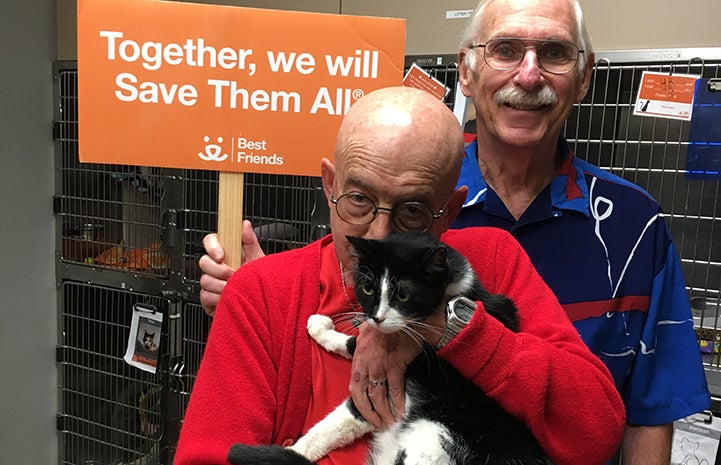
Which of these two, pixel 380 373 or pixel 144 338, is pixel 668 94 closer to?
pixel 380 373

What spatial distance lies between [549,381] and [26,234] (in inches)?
92.9

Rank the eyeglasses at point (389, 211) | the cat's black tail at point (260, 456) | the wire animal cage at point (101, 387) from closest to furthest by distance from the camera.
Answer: the cat's black tail at point (260, 456)
the eyeglasses at point (389, 211)
the wire animal cage at point (101, 387)

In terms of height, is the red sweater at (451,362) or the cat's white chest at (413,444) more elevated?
the red sweater at (451,362)

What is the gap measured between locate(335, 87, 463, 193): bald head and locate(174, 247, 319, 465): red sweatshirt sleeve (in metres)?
0.23

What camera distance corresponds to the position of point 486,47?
125 cm

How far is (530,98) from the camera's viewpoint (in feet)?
3.95

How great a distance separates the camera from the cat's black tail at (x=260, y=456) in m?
0.81

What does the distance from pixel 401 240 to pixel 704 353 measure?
4.31ft

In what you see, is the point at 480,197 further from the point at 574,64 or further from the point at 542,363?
the point at 542,363

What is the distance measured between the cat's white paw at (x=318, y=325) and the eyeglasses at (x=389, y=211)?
6.6 inches

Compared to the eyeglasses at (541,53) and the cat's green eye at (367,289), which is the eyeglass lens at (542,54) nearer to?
the eyeglasses at (541,53)

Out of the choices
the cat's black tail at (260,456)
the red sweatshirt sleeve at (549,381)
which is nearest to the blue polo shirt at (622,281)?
the red sweatshirt sleeve at (549,381)

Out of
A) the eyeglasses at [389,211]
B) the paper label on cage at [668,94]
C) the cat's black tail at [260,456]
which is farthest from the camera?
the paper label on cage at [668,94]

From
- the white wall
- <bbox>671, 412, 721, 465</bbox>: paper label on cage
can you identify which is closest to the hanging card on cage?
the white wall
